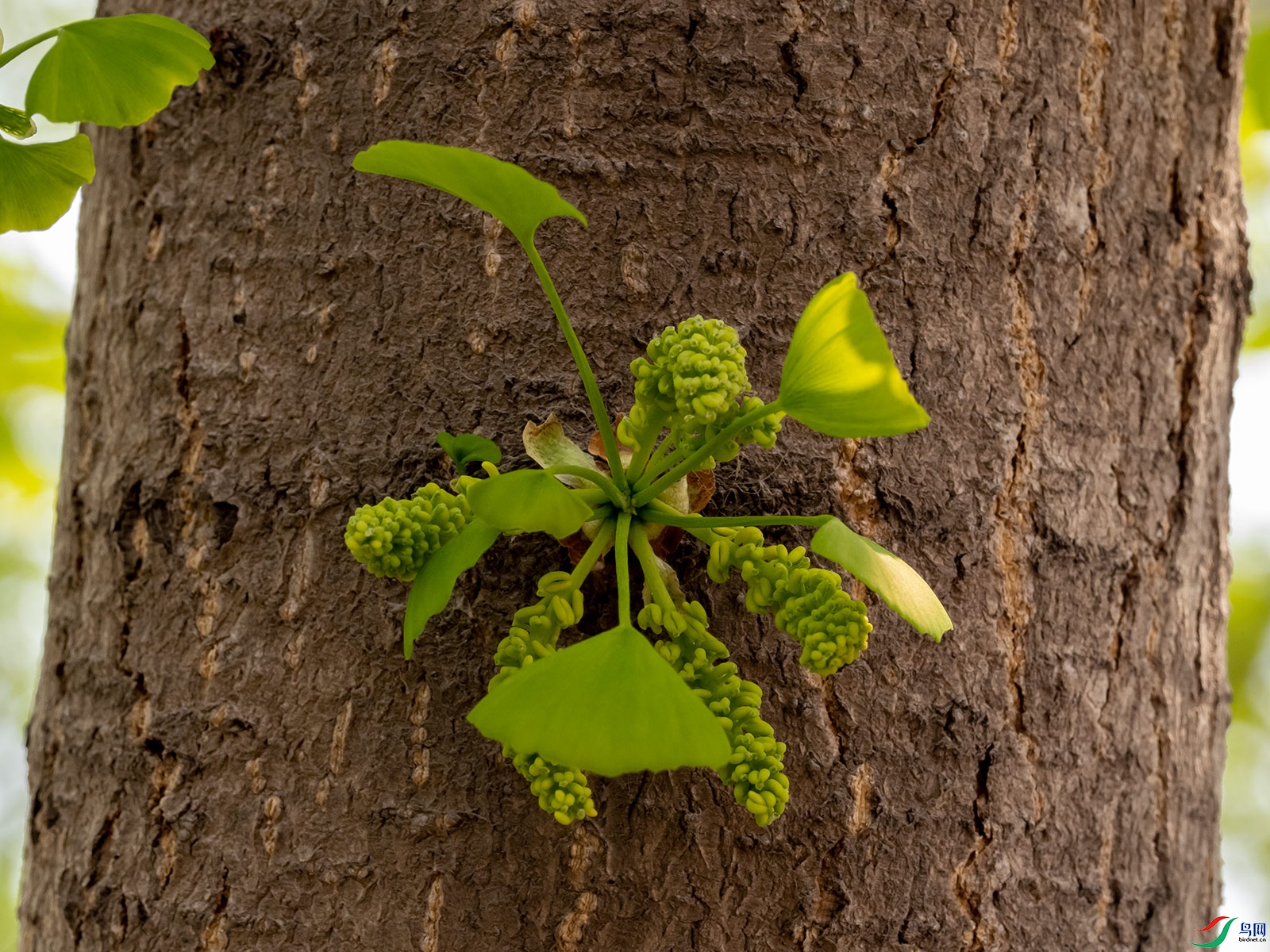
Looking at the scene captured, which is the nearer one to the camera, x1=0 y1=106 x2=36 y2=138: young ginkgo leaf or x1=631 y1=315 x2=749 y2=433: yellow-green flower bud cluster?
x1=631 y1=315 x2=749 y2=433: yellow-green flower bud cluster

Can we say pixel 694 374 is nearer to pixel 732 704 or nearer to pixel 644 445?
pixel 644 445

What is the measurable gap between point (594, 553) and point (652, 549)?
0.07 meters

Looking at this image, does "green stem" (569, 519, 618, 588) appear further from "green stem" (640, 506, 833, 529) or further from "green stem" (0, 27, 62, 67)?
"green stem" (0, 27, 62, 67)

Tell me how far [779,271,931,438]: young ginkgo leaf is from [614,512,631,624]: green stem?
12cm

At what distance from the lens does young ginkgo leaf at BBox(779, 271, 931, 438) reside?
0.46 metres

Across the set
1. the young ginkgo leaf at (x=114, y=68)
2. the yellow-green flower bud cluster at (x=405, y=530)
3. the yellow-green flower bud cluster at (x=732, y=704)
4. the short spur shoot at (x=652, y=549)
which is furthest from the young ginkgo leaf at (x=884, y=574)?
the young ginkgo leaf at (x=114, y=68)

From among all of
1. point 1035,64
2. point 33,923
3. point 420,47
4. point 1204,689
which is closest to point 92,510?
point 33,923

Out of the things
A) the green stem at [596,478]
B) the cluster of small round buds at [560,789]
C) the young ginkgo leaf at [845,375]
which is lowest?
Answer: the cluster of small round buds at [560,789]

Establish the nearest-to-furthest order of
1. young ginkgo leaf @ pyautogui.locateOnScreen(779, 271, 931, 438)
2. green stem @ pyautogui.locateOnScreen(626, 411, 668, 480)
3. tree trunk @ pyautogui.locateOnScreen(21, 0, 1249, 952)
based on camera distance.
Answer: young ginkgo leaf @ pyautogui.locateOnScreen(779, 271, 931, 438), green stem @ pyautogui.locateOnScreen(626, 411, 668, 480), tree trunk @ pyautogui.locateOnScreen(21, 0, 1249, 952)

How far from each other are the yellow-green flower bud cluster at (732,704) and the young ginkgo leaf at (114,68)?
51 centimetres

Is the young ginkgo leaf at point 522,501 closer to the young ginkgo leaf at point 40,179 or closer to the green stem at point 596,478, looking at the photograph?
the green stem at point 596,478

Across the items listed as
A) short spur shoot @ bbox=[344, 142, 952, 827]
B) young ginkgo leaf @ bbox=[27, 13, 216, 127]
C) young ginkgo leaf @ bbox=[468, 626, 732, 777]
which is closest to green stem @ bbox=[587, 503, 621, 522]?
short spur shoot @ bbox=[344, 142, 952, 827]

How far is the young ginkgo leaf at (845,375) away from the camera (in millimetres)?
463

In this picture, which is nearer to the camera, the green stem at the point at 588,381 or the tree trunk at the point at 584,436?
the green stem at the point at 588,381
